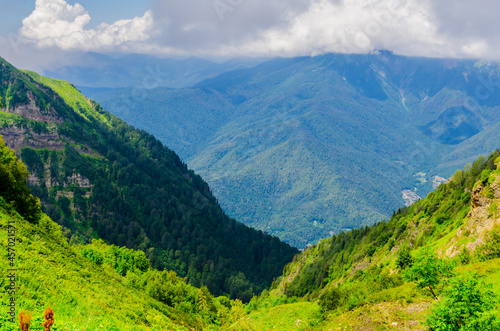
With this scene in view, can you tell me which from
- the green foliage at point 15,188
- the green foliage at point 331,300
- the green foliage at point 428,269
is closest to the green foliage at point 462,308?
the green foliage at point 428,269

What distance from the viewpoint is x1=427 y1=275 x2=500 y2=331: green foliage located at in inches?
668

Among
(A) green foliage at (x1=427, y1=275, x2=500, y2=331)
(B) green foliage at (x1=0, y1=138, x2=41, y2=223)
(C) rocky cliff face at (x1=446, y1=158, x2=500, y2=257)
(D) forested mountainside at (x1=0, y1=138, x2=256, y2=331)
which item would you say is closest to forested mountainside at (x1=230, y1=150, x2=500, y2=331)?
(A) green foliage at (x1=427, y1=275, x2=500, y2=331)

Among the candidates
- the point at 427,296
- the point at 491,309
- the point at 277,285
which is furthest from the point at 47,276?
the point at 277,285

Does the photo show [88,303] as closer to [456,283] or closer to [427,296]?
[456,283]

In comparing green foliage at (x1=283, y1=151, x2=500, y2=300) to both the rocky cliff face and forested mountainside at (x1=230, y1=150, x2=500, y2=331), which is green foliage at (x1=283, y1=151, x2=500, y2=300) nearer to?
forested mountainside at (x1=230, y1=150, x2=500, y2=331)

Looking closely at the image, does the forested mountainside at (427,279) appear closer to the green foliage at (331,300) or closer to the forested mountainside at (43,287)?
the green foliage at (331,300)

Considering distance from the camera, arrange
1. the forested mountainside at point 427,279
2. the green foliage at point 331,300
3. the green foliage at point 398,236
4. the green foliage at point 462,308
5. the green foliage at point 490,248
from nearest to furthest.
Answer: the green foliage at point 462,308 < the forested mountainside at point 427,279 < the green foliage at point 331,300 < the green foliage at point 490,248 < the green foliage at point 398,236

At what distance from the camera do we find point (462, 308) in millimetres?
17250

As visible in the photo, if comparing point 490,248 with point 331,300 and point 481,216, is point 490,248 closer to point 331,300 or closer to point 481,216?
point 481,216

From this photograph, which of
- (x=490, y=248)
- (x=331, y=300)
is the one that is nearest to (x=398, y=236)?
(x=490, y=248)

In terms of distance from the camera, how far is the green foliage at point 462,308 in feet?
55.7

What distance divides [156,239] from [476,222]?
539 feet

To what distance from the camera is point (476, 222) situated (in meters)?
53.7

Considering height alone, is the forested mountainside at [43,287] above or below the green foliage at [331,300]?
above
